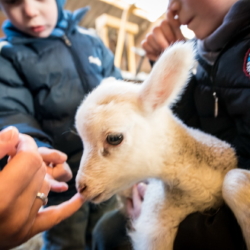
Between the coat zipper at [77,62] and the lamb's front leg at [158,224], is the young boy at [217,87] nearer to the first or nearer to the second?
the lamb's front leg at [158,224]

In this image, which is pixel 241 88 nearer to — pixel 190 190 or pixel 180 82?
pixel 180 82

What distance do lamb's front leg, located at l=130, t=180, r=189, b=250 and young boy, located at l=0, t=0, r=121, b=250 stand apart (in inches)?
18.7

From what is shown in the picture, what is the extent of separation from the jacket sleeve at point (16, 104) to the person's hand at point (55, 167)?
0.60 ft

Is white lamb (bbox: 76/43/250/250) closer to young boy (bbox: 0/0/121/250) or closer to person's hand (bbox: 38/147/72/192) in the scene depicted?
person's hand (bbox: 38/147/72/192)

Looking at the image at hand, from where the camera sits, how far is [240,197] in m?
0.54

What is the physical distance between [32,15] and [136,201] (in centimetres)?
87

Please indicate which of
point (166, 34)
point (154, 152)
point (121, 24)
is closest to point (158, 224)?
point (154, 152)

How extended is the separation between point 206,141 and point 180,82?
19 cm

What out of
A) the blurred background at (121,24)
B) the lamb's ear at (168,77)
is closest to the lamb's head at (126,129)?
the lamb's ear at (168,77)

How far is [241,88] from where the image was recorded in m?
0.71

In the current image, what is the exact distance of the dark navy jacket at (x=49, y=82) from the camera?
1.07m

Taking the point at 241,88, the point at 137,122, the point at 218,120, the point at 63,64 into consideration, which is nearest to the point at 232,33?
the point at 241,88

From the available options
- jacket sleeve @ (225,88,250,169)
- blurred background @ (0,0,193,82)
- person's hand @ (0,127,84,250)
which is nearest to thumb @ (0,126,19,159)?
person's hand @ (0,127,84,250)

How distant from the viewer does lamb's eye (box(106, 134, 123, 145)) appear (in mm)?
606
